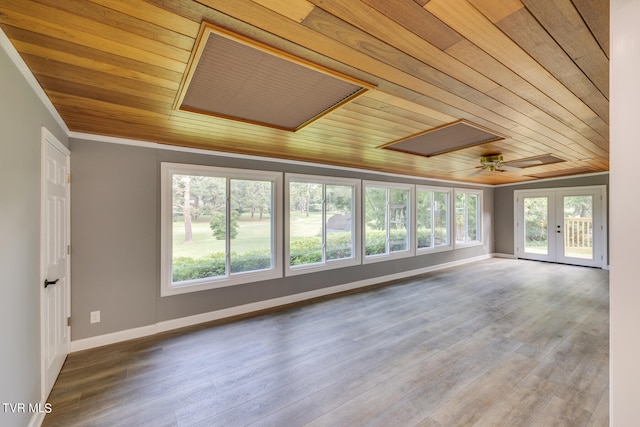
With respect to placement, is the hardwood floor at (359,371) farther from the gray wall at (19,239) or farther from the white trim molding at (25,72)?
the white trim molding at (25,72)

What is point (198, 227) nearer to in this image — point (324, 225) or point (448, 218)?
point (324, 225)

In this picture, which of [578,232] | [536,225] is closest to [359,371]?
[578,232]

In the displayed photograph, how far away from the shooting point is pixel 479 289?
16.3 feet

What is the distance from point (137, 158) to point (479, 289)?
5733 millimetres

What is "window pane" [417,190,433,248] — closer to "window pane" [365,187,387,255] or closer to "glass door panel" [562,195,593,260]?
"window pane" [365,187,387,255]

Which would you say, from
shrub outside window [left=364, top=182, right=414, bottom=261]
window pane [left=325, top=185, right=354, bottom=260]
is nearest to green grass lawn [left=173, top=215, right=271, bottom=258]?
window pane [left=325, top=185, right=354, bottom=260]

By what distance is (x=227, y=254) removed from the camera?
150 inches

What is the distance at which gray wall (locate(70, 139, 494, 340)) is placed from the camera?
2.87 m

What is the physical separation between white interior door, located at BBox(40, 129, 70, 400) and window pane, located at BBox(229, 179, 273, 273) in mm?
1724

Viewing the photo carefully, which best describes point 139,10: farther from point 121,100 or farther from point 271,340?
point 271,340

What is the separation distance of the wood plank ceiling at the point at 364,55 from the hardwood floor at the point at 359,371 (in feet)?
7.55

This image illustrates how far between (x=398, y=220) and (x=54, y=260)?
538 centimetres

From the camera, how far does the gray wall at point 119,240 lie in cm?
287

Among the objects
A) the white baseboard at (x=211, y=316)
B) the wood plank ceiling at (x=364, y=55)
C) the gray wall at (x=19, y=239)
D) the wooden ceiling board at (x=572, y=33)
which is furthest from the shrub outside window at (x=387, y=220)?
the gray wall at (x=19, y=239)
